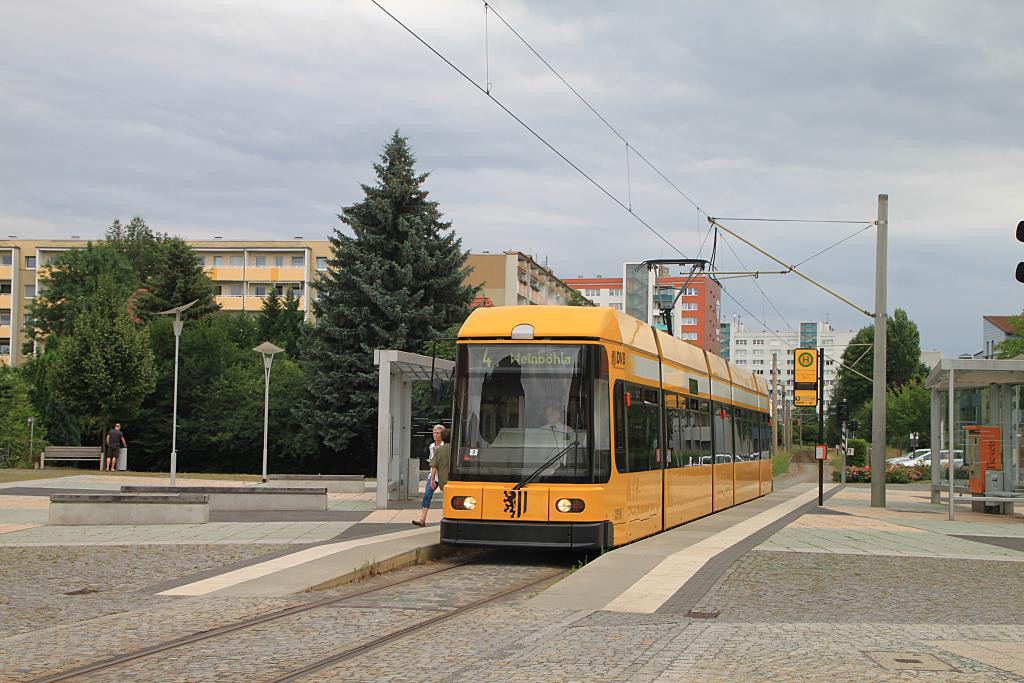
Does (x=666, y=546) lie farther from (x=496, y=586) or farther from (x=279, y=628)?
(x=279, y=628)

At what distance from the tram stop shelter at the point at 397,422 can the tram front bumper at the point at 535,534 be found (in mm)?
6943

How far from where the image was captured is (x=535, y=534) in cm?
1404

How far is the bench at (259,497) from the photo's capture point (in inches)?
886

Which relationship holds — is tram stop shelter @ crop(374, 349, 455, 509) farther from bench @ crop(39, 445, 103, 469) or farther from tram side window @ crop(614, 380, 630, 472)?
bench @ crop(39, 445, 103, 469)

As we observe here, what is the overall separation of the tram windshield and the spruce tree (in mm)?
32971

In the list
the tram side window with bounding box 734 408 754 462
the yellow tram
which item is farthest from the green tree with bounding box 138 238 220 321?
the yellow tram

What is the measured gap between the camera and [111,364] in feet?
168

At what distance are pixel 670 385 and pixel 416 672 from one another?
37.9 ft

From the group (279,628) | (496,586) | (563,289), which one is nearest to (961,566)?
(496,586)

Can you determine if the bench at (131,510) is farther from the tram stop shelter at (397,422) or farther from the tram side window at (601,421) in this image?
the tram side window at (601,421)

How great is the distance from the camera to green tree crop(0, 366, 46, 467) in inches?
1842

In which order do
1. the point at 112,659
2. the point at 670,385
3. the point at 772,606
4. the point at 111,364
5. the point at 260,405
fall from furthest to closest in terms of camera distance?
the point at 260,405, the point at 111,364, the point at 670,385, the point at 772,606, the point at 112,659

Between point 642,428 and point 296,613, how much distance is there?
709cm

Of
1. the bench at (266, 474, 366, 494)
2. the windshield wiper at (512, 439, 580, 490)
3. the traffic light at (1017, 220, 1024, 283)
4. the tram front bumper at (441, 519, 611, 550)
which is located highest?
the traffic light at (1017, 220, 1024, 283)
